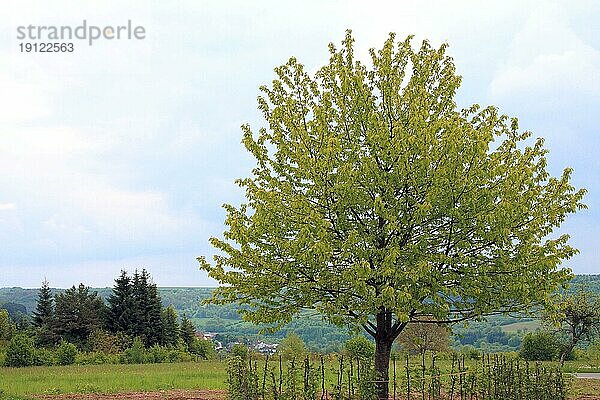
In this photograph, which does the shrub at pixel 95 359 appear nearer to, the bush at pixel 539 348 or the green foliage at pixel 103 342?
the green foliage at pixel 103 342

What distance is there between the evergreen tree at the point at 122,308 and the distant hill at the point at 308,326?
5340 millimetres

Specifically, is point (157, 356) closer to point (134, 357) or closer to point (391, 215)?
point (134, 357)

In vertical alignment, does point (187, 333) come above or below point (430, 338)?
below

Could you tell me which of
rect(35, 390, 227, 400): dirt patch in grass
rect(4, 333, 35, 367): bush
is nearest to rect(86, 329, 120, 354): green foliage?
rect(4, 333, 35, 367): bush

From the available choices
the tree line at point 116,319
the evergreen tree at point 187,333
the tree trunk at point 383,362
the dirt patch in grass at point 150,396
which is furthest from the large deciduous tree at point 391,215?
the evergreen tree at point 187,333

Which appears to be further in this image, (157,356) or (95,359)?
(157,356)

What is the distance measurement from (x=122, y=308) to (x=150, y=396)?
105ft

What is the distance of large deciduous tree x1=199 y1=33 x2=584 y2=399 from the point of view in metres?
11.6

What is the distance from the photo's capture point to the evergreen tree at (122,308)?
4672 centimetres

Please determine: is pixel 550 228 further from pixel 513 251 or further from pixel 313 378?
pixel 313 378

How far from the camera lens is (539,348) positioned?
3303 cm

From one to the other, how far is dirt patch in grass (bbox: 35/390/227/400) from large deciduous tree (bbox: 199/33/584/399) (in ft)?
14.3

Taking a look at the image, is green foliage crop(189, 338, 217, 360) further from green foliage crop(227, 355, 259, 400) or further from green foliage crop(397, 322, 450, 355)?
green foliage crop(227, 355, 259, 400)

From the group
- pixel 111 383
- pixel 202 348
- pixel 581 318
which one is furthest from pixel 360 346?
pixel 202 348
